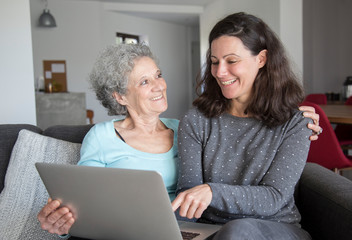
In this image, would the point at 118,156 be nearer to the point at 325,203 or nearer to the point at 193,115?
the point at 193,115

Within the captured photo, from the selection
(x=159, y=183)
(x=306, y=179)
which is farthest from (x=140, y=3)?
(x=159, y=183)

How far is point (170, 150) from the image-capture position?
1.61 meters

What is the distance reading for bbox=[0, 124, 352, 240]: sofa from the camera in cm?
139

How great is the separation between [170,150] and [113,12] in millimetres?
6911

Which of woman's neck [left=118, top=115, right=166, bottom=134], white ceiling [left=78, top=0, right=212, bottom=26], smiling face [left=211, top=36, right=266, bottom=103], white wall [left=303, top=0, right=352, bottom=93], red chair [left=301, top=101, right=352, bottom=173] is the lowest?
red chair [left=301, top=101, right=352, bottom=173]

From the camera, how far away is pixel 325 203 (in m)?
1.40

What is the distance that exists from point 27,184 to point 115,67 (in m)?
0.64

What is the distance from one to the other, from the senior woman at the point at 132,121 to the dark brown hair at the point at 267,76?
0.87 feet

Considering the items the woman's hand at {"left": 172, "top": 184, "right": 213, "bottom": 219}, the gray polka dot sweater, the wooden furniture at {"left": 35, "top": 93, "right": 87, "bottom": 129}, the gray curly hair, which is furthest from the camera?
the wooden furniture at {"left": 35, "top": 93, "right": 87, "bottom": 129}

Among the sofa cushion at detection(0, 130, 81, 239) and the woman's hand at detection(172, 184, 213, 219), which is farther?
the sofa cushion at detection(0, 130, 81, 239)

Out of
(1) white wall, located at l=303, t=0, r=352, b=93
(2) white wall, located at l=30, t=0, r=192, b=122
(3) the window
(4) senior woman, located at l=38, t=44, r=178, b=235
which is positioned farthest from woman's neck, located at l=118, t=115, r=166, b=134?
(3) the window

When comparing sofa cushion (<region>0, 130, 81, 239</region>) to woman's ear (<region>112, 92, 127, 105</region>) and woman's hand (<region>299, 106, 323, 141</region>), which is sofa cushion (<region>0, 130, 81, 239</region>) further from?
woman's hand (<region>299, 106, 323, 141</region>)

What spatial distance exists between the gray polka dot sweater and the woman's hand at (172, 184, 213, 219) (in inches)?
2.5

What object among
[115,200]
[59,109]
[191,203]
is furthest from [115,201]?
[59,109]
